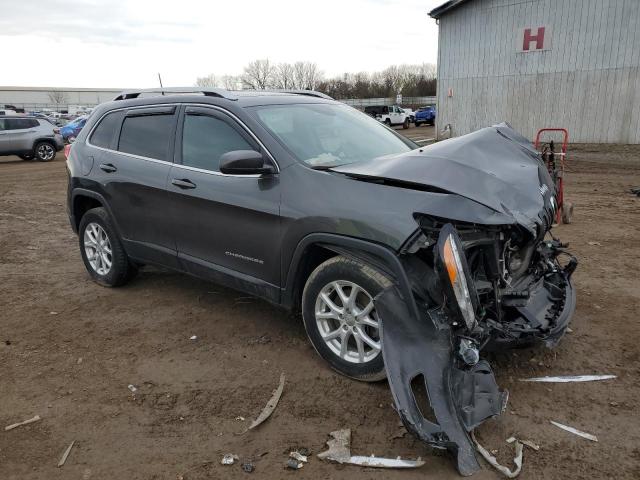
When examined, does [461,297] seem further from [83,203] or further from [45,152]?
[45,152]

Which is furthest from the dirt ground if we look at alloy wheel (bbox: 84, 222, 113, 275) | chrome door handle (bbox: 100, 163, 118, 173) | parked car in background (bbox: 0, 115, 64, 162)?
parked car in background (bbox: 0, 115, 64, 162)

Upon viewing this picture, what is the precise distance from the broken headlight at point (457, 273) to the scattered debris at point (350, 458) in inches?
30.3

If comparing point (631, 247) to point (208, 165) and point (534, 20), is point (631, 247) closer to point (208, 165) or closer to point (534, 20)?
point (208, 165)

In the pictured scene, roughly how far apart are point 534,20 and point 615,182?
972 centimetres

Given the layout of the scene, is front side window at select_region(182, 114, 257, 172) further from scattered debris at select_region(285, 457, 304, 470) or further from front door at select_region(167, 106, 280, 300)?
scattered debris at select_region(285, 457, 304, 470)

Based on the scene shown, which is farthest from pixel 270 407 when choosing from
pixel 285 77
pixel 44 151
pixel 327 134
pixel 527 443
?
pixel 285 77

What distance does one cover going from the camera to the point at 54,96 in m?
94.1

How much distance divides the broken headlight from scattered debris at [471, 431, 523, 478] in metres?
0.62

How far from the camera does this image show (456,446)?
255 centimetres

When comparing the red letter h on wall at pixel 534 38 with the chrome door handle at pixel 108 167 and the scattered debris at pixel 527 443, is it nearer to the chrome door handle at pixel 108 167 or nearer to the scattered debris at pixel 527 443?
the chrome door handle at pixel 108 167

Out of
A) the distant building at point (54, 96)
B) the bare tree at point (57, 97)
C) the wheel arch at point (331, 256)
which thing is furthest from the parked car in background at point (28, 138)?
the bare tree at point (57, 97)

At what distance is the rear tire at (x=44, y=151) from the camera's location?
782 inches

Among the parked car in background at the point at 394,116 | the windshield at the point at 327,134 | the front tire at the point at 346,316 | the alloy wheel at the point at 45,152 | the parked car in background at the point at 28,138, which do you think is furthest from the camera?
the parked car in background at the point at 394,116

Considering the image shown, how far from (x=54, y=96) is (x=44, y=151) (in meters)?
85.6
